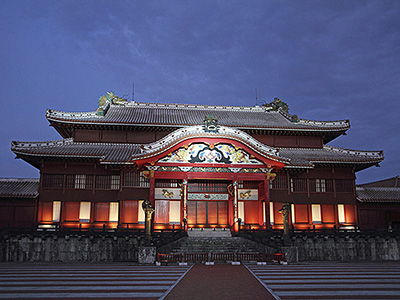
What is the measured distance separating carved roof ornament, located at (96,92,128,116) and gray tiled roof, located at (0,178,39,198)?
864 cm

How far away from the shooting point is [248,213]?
30.4m

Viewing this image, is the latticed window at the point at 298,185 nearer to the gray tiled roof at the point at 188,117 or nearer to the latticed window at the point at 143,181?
the gray tiled roof at the point at 188,117

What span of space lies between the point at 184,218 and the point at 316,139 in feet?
55.5

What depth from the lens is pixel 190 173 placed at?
90.6 feet

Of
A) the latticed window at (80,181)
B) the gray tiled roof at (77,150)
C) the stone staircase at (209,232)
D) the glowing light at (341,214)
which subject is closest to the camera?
the stone staircase at (209,232)

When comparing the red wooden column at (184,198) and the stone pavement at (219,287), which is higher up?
the red wooden column at (184,198)

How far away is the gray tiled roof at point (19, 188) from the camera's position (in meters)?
29.0

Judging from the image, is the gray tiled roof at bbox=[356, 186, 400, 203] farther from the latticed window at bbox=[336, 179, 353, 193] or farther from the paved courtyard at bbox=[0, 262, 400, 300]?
the paved courtyard at bbox=[0, 262, 400, 300]

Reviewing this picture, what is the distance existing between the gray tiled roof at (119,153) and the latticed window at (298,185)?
81.9 inches

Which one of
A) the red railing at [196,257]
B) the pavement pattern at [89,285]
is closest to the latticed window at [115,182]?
the red railing at [196,257]

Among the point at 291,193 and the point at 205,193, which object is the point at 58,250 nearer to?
the point at 205,193

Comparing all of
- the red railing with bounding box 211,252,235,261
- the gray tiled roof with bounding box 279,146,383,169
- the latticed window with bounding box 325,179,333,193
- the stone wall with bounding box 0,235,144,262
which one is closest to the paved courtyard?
the red railing with bounding box 211,252,235,261

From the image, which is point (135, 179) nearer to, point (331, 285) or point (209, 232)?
point (209, 232)

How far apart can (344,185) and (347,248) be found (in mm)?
7419
